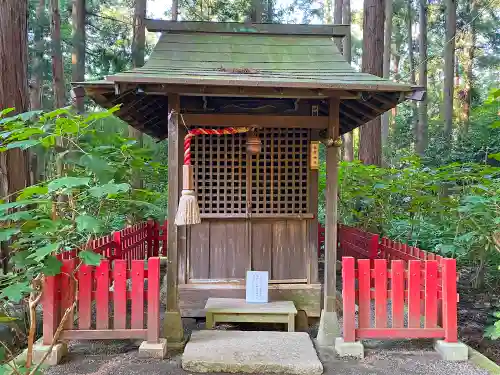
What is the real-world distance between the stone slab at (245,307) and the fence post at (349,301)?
2.59ft

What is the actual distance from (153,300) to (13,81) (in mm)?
3874

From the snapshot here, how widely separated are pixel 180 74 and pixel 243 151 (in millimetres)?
1497

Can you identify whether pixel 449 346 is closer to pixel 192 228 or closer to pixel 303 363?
pixel 303 363

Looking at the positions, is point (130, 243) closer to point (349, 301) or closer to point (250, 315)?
point (250, 315)

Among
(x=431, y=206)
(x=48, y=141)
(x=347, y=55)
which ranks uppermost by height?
(x=347, y=55)

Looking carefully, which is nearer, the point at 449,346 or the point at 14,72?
the point at 449,346

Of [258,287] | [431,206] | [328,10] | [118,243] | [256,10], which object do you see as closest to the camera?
[258,287]

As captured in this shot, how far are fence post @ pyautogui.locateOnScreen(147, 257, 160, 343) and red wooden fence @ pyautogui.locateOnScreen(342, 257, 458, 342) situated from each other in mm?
2100

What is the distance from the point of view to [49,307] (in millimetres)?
4324

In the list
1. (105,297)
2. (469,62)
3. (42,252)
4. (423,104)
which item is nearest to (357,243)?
(105,297)

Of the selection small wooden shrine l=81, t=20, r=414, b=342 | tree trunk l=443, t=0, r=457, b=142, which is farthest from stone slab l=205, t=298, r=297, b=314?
tree trunk l=443, t=0, r=457, b=142

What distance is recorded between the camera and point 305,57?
6.00 m

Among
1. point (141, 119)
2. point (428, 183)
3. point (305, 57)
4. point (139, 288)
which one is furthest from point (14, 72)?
point (428, 183)

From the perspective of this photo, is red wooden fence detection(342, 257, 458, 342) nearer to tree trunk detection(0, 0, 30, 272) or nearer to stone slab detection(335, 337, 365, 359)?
stone slab detection(335, 337, 365, 359)
